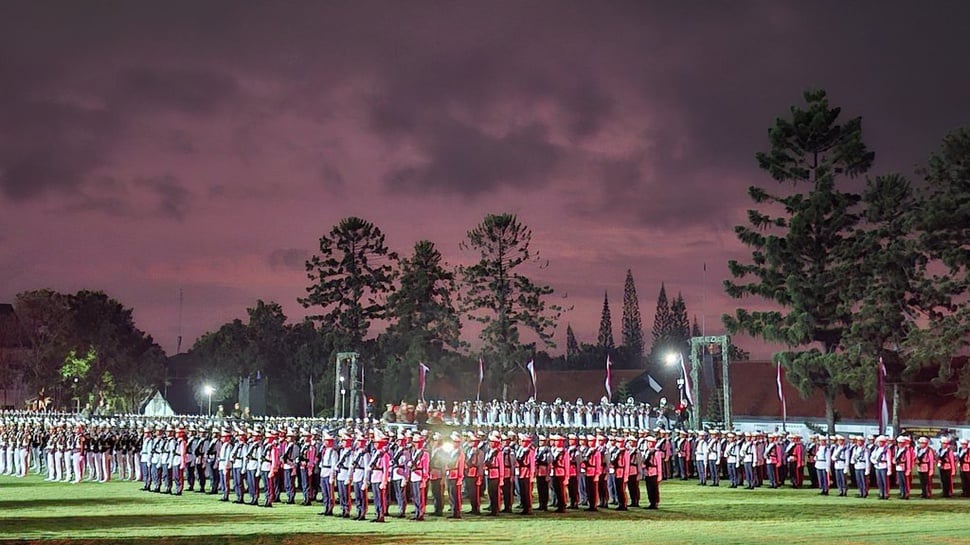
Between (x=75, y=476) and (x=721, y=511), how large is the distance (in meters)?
22.7

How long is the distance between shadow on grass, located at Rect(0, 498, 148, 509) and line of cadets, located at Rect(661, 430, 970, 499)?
14865mm

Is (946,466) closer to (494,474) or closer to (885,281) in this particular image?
(494,474)

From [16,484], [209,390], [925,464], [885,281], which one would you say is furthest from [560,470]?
[209,390]

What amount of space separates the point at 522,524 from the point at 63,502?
13.3 metres

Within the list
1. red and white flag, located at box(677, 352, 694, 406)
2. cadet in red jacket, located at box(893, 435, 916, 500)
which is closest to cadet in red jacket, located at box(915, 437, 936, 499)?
cadet in red jacket, located at box(893, 435, 916, 500)

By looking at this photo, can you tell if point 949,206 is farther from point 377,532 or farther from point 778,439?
point 377,532

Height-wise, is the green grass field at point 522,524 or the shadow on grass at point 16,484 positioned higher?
the shadow on grass at point 16,484

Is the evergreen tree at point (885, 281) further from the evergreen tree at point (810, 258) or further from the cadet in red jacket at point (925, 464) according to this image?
the cadet in red jacket at point (925, 464)

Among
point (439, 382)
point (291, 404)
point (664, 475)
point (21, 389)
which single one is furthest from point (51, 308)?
point (664, 475)

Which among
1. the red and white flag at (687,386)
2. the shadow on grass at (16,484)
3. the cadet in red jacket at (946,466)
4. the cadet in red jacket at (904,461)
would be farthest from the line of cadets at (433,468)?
the red and white flag at (687,386)

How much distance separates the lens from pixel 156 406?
292 ft

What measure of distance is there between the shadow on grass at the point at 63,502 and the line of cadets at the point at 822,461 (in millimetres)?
14865

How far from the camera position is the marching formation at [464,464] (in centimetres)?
2258

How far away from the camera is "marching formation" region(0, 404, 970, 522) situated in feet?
74.1
